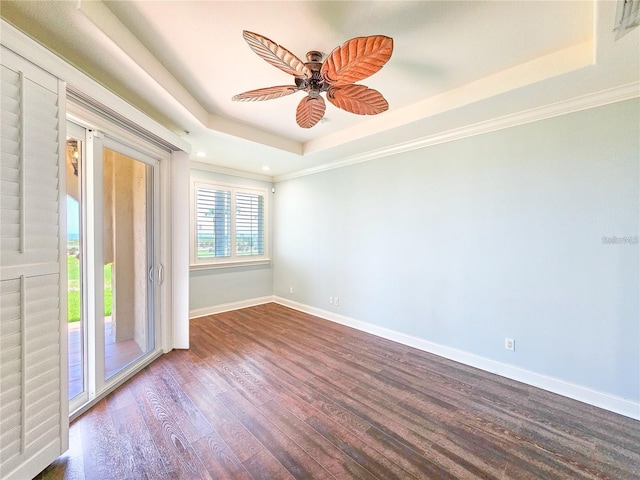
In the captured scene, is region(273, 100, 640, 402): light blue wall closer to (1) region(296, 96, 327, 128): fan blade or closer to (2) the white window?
(1) region(296, 96, 327, 128): fan blade

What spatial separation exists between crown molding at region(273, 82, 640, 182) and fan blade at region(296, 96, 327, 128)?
157 cm

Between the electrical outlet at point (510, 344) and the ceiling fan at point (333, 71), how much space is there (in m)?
2.54

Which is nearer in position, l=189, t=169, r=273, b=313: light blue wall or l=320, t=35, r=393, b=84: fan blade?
l=320, t=35, r=393, b=84: fan blade

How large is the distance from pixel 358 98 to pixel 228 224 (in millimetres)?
3459

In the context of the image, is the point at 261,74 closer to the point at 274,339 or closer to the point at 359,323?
the point at 274,339

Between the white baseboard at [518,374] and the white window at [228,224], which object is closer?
the white baseboard at [518,374]

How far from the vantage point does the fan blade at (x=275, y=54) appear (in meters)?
1.31

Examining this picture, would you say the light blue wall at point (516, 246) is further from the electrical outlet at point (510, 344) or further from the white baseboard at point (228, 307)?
the white baseboard at point (228, 307)

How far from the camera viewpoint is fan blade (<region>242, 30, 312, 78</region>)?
131cm

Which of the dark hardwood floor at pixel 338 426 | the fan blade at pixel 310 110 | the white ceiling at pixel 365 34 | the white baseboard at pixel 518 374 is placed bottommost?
the dark hardwood floor at pixel 338 426

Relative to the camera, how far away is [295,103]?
261cm

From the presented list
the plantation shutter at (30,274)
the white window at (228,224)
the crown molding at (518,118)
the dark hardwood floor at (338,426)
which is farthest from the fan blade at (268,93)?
the white window at (228,224)

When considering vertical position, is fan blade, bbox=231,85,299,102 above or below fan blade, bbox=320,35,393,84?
above

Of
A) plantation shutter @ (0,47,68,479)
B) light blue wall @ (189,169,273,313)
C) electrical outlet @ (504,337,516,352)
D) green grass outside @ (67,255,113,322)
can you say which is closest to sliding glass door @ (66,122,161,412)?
green grass outside @ (67,255,113,322)
